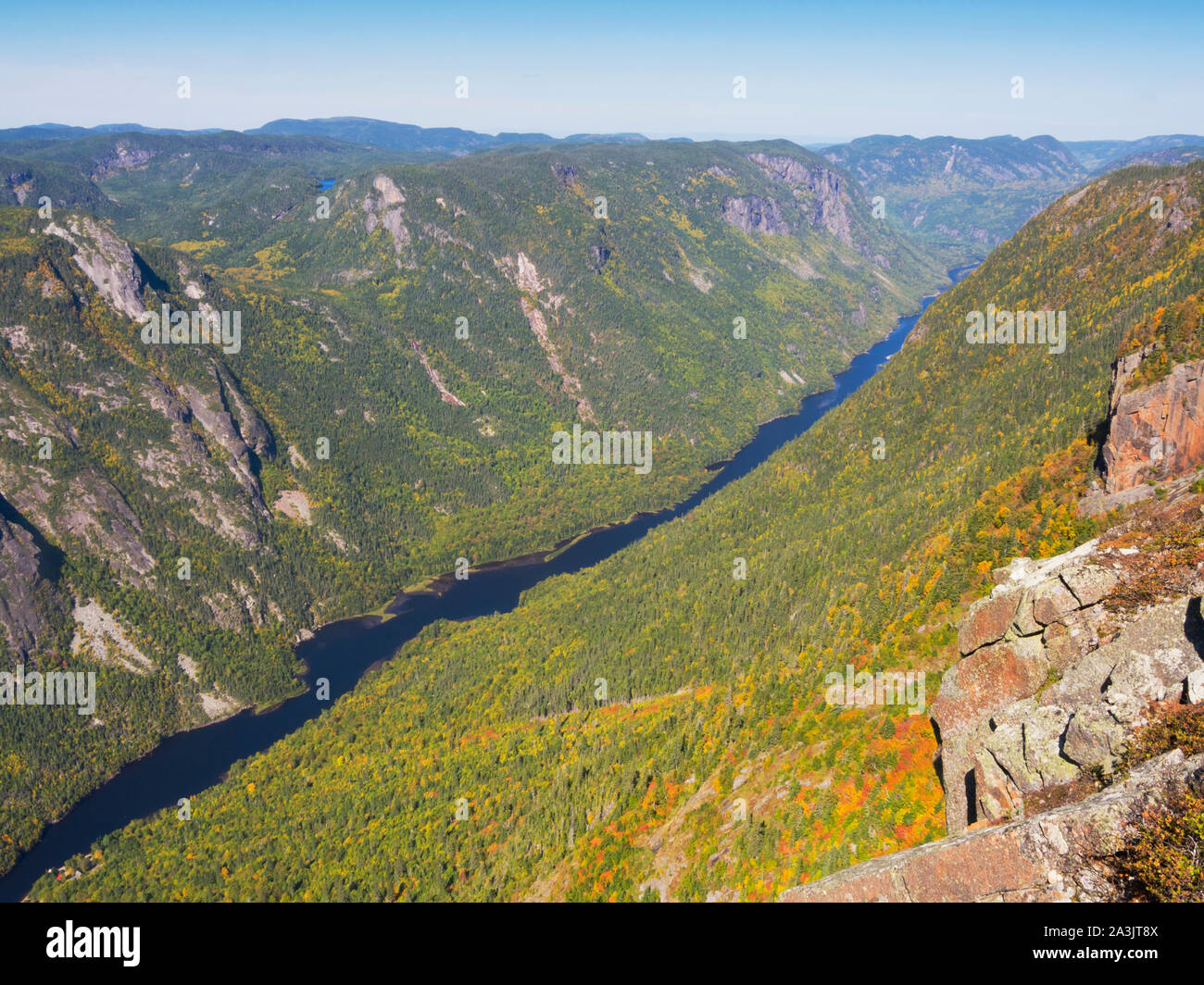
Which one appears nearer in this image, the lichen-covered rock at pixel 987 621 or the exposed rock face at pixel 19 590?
the lichen-covered rock at pixel 987 621

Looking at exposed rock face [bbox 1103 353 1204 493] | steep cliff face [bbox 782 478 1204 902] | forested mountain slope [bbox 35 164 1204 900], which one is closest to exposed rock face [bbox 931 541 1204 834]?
steep cliff face [bbox 782 478 1204 902]

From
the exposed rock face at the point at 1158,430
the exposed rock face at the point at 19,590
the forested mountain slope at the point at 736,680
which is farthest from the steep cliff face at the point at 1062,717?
the exposed rock face at the point at 19,590

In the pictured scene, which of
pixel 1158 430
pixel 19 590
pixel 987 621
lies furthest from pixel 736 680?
pixel 19 590

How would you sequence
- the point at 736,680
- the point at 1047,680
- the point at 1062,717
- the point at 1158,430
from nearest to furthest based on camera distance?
the point at 1062,717 → the point at 1047,680 → the point at 1158,430 → the point at 736,680

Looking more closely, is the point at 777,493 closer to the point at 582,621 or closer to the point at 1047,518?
the point at 582,621

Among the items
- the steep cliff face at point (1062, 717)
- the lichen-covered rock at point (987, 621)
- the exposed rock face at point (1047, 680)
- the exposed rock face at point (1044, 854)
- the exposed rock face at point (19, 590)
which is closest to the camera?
the exposed rock face at point (1044, 854)

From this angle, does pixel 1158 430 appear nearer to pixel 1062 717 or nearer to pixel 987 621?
pixel 987 621

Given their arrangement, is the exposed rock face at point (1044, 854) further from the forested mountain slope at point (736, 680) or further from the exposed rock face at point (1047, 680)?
the forested mountain slope at point (736, 680)
